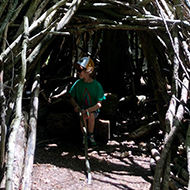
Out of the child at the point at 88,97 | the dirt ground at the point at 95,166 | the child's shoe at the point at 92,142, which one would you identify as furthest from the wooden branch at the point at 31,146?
the child's shoe at the point at 92,142

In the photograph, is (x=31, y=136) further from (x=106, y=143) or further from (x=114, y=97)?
(x=114, y=97)

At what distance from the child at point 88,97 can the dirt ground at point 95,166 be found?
0.77 feet

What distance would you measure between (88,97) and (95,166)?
764 millimetres

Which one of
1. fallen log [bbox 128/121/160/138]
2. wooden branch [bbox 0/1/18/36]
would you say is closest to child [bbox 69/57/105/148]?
fallen log [bbox 128/121/160/138]

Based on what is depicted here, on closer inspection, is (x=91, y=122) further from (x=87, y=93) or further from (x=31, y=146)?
(x=31, y=146)

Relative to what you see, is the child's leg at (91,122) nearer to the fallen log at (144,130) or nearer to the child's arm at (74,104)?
the child's arm at (74,104)

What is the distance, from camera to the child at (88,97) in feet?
10.4

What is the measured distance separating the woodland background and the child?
33 cm

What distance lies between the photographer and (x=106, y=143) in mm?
3486

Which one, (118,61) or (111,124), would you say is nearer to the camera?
(111,124)

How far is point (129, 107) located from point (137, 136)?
969 millimetres

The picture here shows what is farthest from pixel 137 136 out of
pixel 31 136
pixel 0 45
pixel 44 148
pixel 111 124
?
pixel 0 45

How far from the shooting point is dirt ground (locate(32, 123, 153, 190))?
2.45 m

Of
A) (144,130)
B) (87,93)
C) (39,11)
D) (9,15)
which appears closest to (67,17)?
(39,11)
